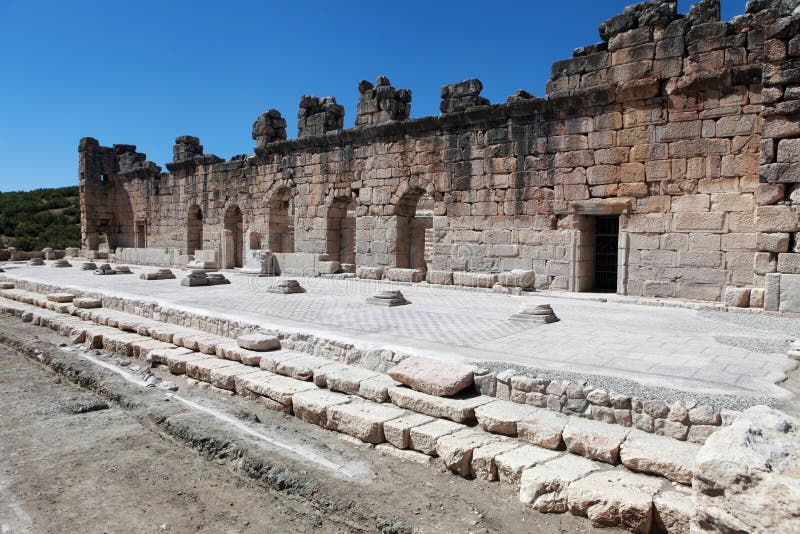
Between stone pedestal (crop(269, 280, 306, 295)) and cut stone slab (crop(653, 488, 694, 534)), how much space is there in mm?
9624

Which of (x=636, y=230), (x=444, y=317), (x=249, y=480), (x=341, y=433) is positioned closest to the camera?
(x=249, y=480)

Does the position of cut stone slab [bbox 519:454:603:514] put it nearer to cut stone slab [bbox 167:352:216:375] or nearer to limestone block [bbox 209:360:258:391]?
limestone block [bbox 209:360:258:391]

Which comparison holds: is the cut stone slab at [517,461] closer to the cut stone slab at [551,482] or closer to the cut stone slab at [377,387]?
the cut stone slab at [551,482]

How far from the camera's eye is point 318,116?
1742 cm

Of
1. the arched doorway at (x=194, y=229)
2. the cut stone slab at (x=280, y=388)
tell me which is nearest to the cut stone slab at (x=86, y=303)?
the cut stone slab at (x=280, y=388)

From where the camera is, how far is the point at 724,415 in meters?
3.64

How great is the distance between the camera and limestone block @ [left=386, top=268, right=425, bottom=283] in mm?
13430

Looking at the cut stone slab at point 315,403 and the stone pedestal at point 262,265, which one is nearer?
the cut stone slab at point 315,403

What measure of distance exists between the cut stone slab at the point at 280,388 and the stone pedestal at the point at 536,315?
3.52 m

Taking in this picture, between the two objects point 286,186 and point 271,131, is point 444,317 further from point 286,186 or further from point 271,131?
point 271,131

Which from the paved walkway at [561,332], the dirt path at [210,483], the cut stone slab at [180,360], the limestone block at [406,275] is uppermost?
the limestone block at [406,275]

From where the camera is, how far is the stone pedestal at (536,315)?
7.68m

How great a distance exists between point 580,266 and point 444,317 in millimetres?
5012

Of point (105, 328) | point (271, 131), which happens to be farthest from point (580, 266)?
point (271, 131)
